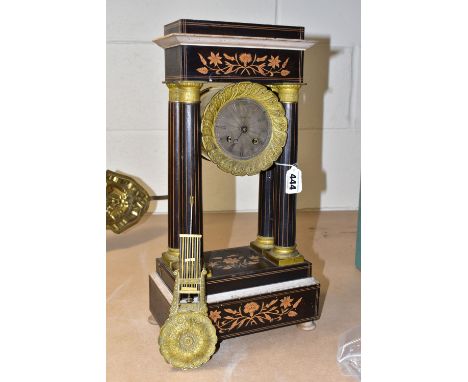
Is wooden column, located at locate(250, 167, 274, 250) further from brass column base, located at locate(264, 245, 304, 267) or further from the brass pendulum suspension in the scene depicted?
the brass pendulum suspension

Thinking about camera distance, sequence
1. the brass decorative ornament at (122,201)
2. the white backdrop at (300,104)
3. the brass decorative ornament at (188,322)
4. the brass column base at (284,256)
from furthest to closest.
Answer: the white backdrop at (300,104)
the brass decorative ornament at (122,201)
the brass column base at (284,256)
the brass decorative ornament at (188,322)

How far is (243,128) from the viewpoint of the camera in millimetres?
2328

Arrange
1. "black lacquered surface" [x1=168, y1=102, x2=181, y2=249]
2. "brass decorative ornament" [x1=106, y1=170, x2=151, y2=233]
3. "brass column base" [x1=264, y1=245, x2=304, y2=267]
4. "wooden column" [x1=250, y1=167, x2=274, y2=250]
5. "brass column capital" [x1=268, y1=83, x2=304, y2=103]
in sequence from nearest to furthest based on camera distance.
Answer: "black lacquered surface" [x1=168, y1=102, x2=181, y2=249]
"brass column capital" [x1=268, y1=83, x2=304, y2=103]
"brass column base" [x1=264, y1=245, x2=304, y2=267]
"wooden column" [x1=250, y1=167, x2=274, y2=250]
"brass decorative ornament" [x1=106, y1=170, x2=151, y2=233]

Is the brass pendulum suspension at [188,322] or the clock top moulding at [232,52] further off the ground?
the clock top moulding at [232,52]

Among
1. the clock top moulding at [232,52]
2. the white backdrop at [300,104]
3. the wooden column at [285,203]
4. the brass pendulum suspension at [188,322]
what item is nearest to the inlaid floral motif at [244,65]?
the clock top moulding at [232,52]

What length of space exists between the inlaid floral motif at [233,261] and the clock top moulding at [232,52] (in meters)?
0.79

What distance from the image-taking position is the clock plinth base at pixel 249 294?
91.2 inches

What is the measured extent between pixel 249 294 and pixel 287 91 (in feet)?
2.82

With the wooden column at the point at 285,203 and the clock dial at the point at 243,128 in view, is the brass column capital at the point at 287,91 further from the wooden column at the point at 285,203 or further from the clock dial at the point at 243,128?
the clock dial at the point at 243,128

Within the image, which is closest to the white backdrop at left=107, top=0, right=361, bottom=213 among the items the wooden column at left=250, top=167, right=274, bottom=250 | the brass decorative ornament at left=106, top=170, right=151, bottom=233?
the brass decorative ornament at left=106, top=170, right=151, bottom=233

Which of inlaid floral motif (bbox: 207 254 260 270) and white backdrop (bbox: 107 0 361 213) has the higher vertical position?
white backdrop (bbox: 107 0 361 213)

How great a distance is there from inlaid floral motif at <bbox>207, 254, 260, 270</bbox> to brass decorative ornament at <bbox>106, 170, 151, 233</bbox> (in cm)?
136

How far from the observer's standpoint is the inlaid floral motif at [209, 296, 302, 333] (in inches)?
90.7
